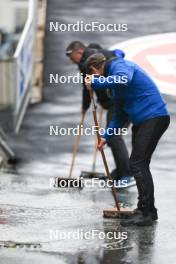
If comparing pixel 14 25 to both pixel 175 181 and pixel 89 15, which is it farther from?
pixel 175 181

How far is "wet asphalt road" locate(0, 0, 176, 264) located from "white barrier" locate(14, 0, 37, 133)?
0.31m

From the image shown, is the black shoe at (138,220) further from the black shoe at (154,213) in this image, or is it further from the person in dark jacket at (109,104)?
the person in dark jacket at (109,104)

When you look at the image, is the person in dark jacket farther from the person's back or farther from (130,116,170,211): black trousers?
(130,116,170,211): black trousers

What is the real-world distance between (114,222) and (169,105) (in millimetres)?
7180

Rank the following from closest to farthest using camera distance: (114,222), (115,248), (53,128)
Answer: (115,248) → (114,222) → (53,128)

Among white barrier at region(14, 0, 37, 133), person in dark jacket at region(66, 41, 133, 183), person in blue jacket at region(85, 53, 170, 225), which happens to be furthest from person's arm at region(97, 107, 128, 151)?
white barrier at region(14, 0, 37, 133)

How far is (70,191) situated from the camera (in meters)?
11.7

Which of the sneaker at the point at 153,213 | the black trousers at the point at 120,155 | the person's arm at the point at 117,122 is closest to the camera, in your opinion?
the sneaker at the point at 153,213

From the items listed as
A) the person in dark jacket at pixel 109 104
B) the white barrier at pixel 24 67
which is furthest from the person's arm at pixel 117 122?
the white barrier at pixel 24 67

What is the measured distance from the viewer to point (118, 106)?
32.5 ft

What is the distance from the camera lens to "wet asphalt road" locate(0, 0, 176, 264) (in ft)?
27.2

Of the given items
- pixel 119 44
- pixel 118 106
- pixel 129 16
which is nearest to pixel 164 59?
pixel 119 44

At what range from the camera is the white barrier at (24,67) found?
15570mm

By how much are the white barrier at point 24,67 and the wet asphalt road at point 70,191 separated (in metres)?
0.31
